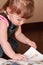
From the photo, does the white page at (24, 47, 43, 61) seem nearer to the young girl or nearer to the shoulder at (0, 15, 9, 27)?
the young girl

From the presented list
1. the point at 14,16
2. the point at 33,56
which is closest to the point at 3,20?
the point at 14,16

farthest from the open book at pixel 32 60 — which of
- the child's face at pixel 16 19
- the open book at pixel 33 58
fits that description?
the child's face at pixel 16 19

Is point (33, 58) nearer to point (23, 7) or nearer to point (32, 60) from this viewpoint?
point (32, 60)

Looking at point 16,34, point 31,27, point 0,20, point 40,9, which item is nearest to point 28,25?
point 31,27

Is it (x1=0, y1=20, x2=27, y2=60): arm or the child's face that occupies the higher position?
the child's face

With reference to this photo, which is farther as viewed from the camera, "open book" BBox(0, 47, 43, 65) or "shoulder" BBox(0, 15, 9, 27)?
"shoulder" BBox(0, 15, 9, 27)

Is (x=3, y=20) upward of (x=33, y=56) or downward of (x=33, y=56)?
upward

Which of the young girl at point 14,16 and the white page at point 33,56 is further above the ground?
the young girl at point 14,16

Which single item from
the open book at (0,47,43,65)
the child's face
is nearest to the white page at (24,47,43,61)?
the open book at (0,47,43,65)

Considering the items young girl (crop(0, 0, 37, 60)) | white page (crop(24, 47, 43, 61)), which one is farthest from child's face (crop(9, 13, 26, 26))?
white page (crop(24, 47, 43, 61))

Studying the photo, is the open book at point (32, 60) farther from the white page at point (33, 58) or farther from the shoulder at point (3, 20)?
the shoulder at point (3, 20)

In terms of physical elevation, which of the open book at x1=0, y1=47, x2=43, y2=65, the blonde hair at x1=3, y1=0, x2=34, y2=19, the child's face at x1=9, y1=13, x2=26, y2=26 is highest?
the blonde hair at x1=3, y1=0, x2=34, y2=19

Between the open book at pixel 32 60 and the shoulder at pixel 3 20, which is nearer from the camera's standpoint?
the open book at pixel 32 60

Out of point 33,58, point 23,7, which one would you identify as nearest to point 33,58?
point 33,58
